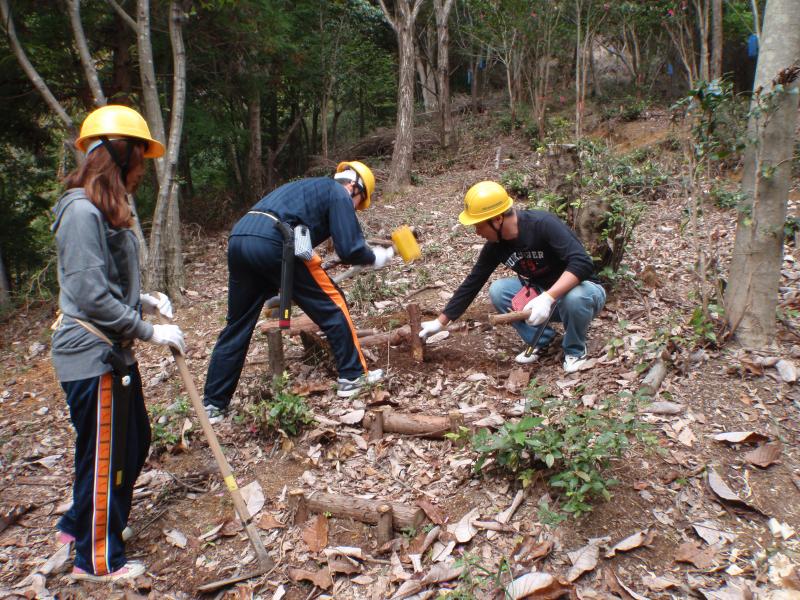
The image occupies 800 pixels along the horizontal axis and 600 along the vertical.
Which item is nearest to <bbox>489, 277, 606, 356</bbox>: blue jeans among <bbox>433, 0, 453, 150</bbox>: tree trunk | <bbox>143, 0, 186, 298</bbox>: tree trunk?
<bbox>143, 0, 186, 298</bbox>: tree trunk

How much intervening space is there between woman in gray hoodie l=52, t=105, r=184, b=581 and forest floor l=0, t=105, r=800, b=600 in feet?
1.28

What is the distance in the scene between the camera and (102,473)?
260cm

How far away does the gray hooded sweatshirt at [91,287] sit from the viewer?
2.38m

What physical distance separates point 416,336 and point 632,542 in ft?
7.82

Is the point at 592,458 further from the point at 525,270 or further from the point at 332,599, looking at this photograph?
the point at 525,270

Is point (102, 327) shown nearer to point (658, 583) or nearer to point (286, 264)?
point (286, 264)

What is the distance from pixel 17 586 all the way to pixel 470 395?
2886 mm

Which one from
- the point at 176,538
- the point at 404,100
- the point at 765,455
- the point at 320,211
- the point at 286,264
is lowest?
the point at 176,538

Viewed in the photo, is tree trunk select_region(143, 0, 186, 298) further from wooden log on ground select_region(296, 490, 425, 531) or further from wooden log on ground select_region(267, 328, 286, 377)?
wooden log on ground select_region(296, 490, 425, 531)

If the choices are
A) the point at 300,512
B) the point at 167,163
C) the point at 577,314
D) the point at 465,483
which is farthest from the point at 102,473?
the point at 167,163

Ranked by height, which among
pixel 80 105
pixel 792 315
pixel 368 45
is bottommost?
pixel 792 315

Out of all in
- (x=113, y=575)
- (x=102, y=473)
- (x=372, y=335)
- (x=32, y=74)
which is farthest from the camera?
(x=32, y=74)

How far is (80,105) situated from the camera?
9672mm

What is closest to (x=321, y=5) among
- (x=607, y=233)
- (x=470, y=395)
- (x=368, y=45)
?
(x=368, y=45)
